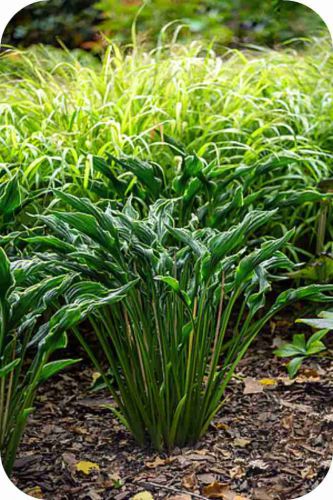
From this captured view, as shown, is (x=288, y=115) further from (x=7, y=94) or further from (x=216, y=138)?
(x=7, y=94)

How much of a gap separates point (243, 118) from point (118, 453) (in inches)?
52.6

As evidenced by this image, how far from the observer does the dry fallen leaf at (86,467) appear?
5.23 ft

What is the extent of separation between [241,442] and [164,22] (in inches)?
83.7

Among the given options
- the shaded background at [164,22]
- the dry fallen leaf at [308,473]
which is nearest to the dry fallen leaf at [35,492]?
the dry fallen leaf at [308,473]

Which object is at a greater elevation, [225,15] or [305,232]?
[225,15]

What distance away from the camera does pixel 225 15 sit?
340 centimetres

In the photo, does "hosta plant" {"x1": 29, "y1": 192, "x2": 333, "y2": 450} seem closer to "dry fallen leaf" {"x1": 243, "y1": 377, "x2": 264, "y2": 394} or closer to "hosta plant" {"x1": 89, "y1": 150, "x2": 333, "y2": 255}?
"hosta plant" {"x1": 89, "y1": 150, "x2": 333, "y2": 255}

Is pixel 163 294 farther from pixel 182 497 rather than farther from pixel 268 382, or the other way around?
pixel 268 382

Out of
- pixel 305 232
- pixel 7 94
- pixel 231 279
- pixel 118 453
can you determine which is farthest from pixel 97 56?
pixel 118 453

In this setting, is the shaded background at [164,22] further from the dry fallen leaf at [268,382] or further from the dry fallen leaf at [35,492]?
the dry fallen leaf at [35,492]

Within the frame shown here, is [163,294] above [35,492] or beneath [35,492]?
above

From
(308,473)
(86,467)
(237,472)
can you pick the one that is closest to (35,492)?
(86,467)

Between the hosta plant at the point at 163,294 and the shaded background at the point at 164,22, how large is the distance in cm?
176

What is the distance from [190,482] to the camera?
1529 mm
